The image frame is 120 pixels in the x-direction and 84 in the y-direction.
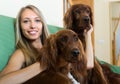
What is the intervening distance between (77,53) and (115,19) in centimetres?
668

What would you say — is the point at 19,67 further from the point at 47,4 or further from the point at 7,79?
the point at 47,4

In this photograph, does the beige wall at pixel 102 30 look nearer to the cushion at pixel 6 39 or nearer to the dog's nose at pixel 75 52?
the cushion at pixel 6 39

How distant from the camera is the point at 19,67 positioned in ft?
5.21

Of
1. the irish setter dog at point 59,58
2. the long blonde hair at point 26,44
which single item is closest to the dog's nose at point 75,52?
the irish setter dog at point 59,58

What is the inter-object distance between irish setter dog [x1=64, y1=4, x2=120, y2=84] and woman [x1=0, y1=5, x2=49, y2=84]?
9.2 inches

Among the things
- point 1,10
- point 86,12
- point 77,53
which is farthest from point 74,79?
point 1,10

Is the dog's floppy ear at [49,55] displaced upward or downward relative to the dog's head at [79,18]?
downward

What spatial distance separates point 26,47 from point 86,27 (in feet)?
1.67

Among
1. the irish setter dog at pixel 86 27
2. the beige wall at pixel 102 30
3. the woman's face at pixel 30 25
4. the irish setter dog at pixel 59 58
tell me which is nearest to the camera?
the irish setter dog at pixel 59 58

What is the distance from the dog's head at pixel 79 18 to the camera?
1.92m

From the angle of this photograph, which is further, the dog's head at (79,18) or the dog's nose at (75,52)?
the dog's head at (79,18)

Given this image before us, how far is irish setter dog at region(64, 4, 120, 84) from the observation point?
191 cm

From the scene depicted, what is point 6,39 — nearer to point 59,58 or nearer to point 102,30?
point 59,58

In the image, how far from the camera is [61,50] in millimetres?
1433
